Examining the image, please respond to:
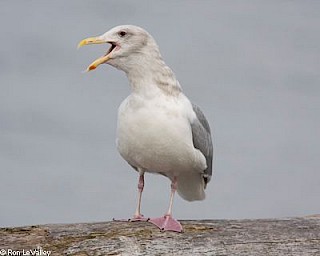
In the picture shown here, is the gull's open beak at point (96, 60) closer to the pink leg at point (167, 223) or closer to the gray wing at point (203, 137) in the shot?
the gray wing at point (203, 137)

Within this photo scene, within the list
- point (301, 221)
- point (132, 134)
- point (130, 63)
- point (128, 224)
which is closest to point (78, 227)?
point (128, 224)

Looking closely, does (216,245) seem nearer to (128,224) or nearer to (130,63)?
(128,224)

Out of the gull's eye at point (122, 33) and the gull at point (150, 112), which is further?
the gull's eye at point (122, 33)

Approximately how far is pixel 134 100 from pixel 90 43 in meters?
0.81

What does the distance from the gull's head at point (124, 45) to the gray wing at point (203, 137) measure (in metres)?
0.92

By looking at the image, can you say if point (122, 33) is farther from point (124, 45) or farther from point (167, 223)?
point (167, 223)

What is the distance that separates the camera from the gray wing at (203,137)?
9.64m

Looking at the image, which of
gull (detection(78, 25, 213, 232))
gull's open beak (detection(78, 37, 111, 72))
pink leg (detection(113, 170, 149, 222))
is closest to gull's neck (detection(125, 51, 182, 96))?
gull (detection(78, 25, 213, 232))

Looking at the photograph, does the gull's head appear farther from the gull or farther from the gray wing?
the gray wing

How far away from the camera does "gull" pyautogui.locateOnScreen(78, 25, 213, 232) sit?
9242 millimetres

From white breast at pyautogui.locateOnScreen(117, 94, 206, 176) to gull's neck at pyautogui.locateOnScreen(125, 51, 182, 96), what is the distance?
10cm

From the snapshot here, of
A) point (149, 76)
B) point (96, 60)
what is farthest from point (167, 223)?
point (96, 60)

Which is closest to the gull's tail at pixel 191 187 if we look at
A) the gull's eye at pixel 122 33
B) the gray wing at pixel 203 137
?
the gray wing at pixel 203 137

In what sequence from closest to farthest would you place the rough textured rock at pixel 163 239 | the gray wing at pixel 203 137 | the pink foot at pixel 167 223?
1. the rough textured rock at pixel 163 239
2. the pink foot at pixel 167 223
3. the gray wing at pixel 203 137
